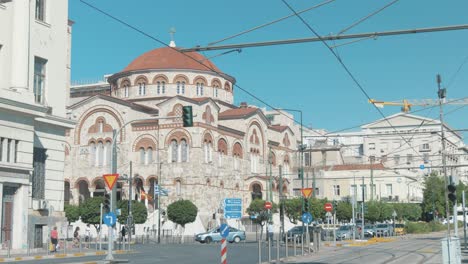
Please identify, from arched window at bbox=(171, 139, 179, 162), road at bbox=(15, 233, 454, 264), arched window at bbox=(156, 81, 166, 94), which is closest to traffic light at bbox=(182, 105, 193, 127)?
road at bbox=(15, 233, 454, 264)

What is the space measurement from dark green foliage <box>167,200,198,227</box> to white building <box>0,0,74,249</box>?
93.8 feet

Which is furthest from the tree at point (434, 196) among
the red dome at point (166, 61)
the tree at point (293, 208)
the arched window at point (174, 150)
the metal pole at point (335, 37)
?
the metal pole at point (335, 37)

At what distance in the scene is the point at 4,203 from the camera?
3100 cm

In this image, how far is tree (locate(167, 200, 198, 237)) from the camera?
64625 mm

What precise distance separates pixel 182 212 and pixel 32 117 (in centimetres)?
3331

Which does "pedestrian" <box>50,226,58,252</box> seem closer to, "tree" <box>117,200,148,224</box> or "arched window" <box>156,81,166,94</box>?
"tree" <box>117,200,148,224</box>

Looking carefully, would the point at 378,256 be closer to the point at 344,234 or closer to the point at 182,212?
the point at 344,234

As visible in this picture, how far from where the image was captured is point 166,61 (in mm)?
84812

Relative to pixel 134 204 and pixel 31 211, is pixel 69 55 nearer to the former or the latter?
pixel 31 211

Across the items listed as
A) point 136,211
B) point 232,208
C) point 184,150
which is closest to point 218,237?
point 136,211

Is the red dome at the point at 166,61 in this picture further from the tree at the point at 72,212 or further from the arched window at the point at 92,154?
the tree at the point at 72,212

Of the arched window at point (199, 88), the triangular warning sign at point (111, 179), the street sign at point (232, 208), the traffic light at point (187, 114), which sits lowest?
the street sign at point (232, 208)

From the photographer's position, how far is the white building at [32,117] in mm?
31266

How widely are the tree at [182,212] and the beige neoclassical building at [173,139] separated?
5.02 metres
